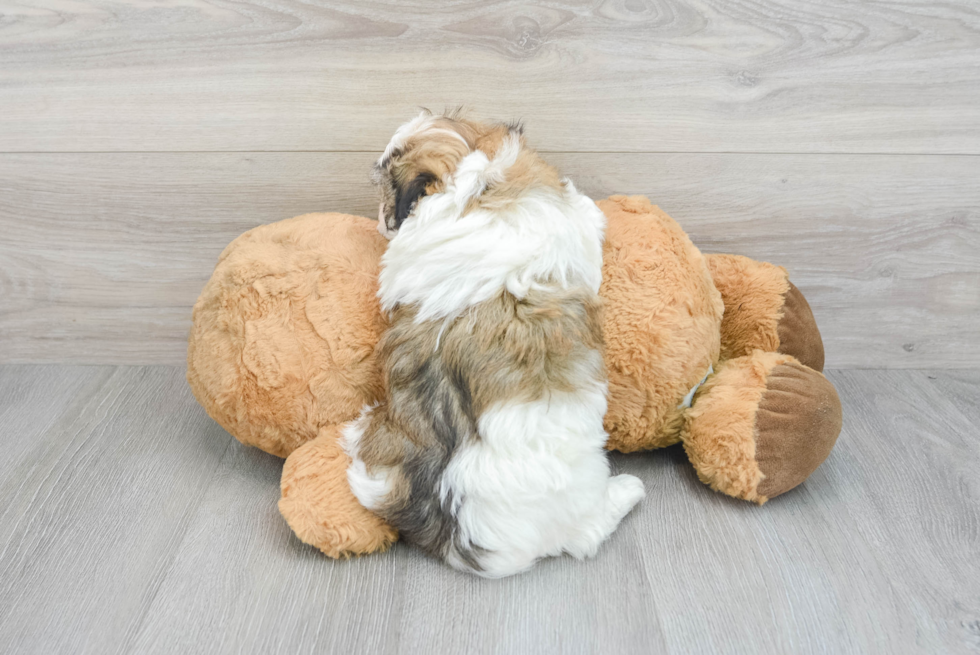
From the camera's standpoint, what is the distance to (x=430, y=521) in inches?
37.5

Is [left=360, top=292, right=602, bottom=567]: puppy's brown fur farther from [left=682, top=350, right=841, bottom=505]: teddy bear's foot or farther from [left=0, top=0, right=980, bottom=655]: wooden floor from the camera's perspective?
[left=682, top=350, right=841, bottom=505]: teddy bear's foot

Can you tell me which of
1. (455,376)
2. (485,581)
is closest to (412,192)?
Answer: (455,376)

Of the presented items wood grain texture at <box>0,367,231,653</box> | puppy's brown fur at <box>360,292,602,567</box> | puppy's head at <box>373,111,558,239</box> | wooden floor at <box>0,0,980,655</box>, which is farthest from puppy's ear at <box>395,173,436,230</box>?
wood grain texture at <box>0,367,231,653</box>

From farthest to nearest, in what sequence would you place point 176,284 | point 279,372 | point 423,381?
point 176,284, point 279,372, point 423,381

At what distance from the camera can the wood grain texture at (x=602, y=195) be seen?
4.35 feet

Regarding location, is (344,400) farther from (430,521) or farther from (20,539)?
(20,539)

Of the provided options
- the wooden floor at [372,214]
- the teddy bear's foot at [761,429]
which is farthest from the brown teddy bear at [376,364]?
the wooden floor at [372,214]

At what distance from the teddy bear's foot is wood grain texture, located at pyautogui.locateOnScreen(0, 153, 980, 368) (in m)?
0.37

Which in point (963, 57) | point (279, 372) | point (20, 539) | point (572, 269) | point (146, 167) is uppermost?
point (963, 57)

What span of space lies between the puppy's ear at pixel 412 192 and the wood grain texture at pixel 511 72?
364mm

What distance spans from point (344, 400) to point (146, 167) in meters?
0.67

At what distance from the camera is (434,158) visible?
38.1 inches

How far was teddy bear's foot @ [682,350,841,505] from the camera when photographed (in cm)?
107

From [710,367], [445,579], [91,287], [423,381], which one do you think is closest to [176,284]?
[91,287]
